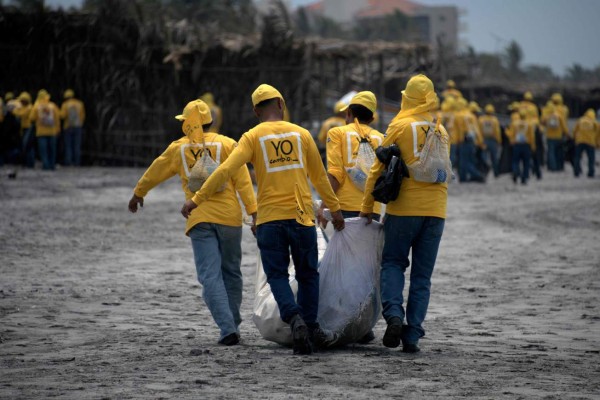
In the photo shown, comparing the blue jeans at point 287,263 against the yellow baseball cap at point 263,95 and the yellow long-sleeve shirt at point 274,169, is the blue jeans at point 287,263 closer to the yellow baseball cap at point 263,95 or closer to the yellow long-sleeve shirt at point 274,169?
the yellow long-sleeve shirt at point 274,169

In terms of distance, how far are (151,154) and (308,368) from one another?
24.9 m

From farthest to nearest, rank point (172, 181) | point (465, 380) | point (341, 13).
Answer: point (341, 13)
point (172, 181)
point (465, 380)

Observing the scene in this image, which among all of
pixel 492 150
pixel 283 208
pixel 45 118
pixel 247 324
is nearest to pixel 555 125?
pixel 492 150

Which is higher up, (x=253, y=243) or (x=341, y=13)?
(x=341, y=13)

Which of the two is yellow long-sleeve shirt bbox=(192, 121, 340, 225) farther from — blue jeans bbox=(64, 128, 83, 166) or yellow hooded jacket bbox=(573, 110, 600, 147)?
yellow hooded jacket bbox=(573, 110, 600, 147)

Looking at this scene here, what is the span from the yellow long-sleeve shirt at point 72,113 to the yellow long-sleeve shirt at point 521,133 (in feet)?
32.5

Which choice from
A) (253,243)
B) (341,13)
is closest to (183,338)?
(253,243)

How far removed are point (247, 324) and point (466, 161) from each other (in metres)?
19.8

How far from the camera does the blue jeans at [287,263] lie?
8.34 m

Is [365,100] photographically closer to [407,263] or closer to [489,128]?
[407,263]

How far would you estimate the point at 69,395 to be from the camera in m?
6.82

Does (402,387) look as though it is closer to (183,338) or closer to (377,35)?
(183,338)

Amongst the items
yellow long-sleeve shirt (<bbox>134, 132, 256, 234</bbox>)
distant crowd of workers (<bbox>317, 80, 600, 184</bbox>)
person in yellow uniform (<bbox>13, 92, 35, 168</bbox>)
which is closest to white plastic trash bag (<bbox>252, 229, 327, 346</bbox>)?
yellow long-sleeve shirt (<bbox>134, 132, 256, 234</bbox>)

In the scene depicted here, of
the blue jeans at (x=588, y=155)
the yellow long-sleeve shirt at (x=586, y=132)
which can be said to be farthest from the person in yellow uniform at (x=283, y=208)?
the blue jeans at (x=588, y=155)
